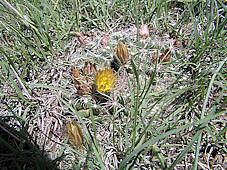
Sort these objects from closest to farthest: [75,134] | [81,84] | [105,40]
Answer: [75,134] → [81,84] → [105,40]

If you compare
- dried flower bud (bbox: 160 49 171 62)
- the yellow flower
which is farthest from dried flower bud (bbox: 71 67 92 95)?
dried flower bud (bbox: 160 49 171 62)

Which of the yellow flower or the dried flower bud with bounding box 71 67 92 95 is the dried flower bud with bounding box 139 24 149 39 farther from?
the dried flower bud with bounding box 71 67 92 95

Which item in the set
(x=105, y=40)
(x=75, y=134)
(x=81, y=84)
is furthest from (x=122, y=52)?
(x=75, y=134)

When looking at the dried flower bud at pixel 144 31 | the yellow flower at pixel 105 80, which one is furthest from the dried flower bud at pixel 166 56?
the yellow flower at pixel 105 80

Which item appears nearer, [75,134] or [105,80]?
[75,134]

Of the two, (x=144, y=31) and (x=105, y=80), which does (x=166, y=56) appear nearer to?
(x=144, y=31)

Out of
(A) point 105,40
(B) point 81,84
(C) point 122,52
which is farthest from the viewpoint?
(A) point 105,40

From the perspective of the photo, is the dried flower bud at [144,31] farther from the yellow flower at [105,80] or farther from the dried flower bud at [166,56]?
the yellow flower at [105,80]

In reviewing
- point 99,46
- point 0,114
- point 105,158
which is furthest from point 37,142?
point 99,46
